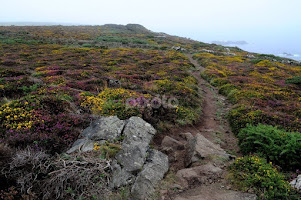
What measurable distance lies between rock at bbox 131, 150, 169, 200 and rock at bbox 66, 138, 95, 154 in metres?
2.06

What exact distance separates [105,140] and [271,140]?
6.63 m

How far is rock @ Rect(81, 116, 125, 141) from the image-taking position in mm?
6676

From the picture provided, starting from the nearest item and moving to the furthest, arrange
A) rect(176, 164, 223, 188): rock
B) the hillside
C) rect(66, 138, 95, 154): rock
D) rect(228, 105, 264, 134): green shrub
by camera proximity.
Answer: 1. the hillside
2. rect(176, 164, 223, 188): rock
3. rect(66, 138, 95, 154): rock
4. rect(228, 105, 264, 134): green shrub

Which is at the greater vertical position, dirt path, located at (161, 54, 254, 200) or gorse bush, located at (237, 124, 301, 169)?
gorse bush, located at (237, 124, 301, 169)

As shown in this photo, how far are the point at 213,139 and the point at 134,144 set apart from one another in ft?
16.1

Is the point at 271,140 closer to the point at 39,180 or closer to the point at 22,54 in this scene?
the point at 39,180

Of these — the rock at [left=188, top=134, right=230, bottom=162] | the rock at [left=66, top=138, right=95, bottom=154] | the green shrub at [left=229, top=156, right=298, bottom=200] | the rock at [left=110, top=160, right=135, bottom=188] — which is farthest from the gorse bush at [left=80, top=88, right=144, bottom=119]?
the green shrub at [left=229, top=156, right=298, bottom=200]

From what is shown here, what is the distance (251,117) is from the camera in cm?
1031

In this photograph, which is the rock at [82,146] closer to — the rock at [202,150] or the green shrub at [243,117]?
the rock at [202,150]

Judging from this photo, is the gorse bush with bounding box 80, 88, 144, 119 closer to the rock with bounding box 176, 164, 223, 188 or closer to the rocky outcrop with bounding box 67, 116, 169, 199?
the rocky outcrop with bounding box 67, 116, 169, 199

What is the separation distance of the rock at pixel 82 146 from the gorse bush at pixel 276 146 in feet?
21.2

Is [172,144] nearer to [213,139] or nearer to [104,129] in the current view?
[213,139]

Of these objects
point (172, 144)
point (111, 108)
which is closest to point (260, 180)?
point (172, 144)

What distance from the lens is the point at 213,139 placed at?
9078 mm
